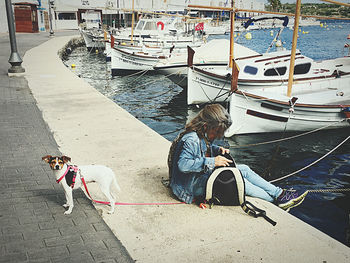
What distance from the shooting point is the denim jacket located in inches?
144

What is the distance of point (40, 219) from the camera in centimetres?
356

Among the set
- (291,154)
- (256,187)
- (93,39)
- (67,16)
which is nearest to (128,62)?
(93,39)

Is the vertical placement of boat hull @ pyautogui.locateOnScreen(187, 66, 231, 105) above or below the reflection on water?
above

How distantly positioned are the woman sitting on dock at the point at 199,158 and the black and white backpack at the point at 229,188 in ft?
0.31

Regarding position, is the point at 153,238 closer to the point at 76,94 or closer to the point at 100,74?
the point at 76,94

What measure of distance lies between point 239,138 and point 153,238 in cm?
769

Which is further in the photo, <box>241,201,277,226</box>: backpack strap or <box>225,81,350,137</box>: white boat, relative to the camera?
<box>225,81,350,137</box>: white boat

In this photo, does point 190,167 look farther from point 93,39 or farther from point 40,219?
point 93,39

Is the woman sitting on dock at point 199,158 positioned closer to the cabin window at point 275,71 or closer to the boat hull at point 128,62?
the cabin window at point 275,71

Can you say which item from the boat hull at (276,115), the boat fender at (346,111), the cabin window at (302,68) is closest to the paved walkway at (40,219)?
the boat hull at (276,115)

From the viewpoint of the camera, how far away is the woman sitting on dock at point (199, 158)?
11.9 ft

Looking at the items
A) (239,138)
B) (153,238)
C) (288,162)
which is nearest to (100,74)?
(239,138)

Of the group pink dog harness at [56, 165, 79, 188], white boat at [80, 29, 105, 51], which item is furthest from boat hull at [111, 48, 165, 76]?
pink dog harness at [56, 165, 79, 188]

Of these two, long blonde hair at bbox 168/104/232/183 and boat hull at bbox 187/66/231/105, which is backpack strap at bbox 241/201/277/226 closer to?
long blonde hair at bbox 168/104/232/183
